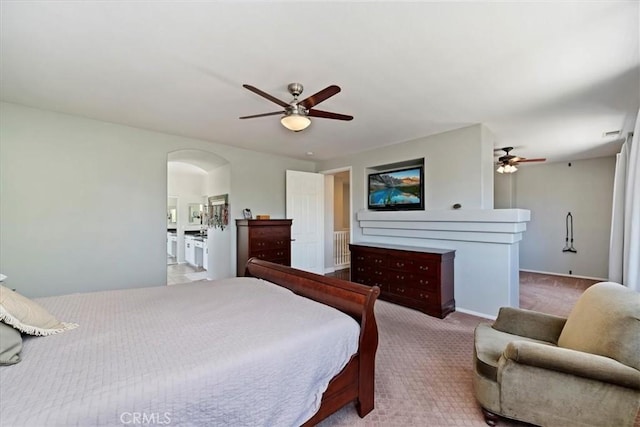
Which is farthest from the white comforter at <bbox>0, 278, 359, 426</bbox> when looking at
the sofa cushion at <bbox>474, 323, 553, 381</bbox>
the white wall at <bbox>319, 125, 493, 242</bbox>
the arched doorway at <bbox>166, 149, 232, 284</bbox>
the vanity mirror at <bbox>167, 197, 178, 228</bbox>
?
the vanity mirror at <bbox>167, 197, 178, 228</bbox>

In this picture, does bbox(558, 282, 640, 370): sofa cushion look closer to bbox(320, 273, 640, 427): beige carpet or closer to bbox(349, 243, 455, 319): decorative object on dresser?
bbox(320, 273, 640, 427): beige carpet

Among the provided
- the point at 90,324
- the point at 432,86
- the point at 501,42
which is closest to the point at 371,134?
the point at 432,86

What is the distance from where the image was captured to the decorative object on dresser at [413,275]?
355cm

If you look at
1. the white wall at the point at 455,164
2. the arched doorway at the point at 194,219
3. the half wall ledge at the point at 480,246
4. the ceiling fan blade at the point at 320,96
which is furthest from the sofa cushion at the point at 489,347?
the arched doorway at the point at 194,219

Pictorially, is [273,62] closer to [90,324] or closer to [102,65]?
[102,65]

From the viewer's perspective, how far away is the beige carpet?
1.77 metres

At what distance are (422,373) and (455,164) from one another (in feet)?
9.34

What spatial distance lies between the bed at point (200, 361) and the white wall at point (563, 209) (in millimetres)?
6622

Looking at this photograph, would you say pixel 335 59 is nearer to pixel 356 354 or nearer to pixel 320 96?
pixel 320 96

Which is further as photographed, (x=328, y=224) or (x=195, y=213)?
(x=195, y=213)

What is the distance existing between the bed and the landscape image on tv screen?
289 centimetres

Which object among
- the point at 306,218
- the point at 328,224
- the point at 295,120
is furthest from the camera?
the point at 328,224

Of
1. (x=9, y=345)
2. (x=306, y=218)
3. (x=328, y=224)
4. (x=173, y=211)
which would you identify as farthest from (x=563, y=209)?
(x=173, y=211)

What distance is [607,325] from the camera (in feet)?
5.19
